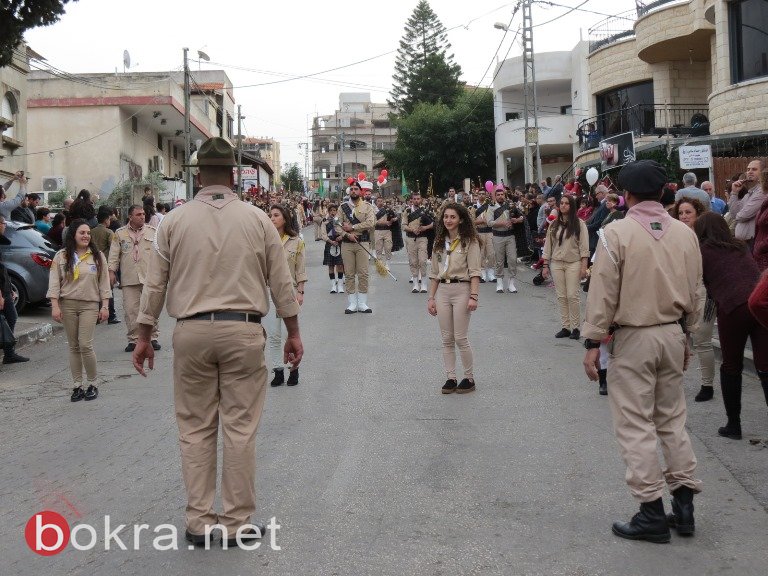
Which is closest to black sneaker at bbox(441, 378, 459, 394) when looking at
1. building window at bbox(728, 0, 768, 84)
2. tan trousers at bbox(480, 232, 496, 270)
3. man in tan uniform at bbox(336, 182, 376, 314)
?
man in tan uniform at bbox(336, 182, 376, 314)

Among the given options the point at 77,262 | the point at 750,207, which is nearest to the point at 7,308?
the point at 77,262

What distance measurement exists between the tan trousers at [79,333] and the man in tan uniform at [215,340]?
4610 millimetres

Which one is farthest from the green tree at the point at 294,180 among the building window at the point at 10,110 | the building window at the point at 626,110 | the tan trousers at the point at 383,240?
the tan trousers at the point at 383,240

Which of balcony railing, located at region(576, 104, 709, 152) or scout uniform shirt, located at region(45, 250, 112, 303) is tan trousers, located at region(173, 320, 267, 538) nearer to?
scout uniform shirt, located at region(45, 250, 112, 303)

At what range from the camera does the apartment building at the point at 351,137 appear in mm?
117688

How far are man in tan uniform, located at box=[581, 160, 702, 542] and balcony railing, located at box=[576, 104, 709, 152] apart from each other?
68.2 ft

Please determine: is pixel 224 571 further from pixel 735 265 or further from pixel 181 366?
pixel 735 265

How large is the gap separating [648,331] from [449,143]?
5132 centimetres

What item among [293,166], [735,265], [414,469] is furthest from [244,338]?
[293,166]

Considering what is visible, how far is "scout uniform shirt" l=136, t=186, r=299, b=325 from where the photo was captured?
4.68 meters

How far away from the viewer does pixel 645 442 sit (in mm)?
4785

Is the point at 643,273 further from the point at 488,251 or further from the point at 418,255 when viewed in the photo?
the point at 488,251

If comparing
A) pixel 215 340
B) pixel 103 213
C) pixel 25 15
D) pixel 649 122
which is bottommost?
pixel 215 340

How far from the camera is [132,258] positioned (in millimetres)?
11508
